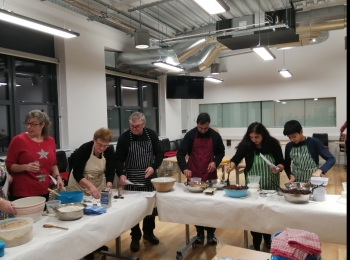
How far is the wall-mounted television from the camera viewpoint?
815cm

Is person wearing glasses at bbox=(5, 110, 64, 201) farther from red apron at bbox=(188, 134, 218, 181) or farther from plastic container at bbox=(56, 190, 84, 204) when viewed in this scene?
red apron at bbox=(188, 134, 218, 181)

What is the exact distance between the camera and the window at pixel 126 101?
6.90 meters

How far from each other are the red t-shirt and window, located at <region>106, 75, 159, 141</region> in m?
4.29

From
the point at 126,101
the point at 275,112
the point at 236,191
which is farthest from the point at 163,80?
the point at 236,191

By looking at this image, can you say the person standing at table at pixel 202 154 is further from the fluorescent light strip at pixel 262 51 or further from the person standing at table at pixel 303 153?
the fluorescent light strip at pixel 262 51

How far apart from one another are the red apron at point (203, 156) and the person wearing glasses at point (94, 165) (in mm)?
954

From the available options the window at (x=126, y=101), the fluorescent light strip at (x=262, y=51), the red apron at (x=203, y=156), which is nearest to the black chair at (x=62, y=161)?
the window at (x=126, y=101)

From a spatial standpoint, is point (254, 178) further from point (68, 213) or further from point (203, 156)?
point (68, 213)

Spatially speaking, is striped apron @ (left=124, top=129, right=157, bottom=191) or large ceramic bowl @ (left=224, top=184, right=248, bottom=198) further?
striped apron @ (left=124, top=129, right=157, bottom=191)

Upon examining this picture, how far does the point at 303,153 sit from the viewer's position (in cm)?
270

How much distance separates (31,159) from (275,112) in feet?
26.5

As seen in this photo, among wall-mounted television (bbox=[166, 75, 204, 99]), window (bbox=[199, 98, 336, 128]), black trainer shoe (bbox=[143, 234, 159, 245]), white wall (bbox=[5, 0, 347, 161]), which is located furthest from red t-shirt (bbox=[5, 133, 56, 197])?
window (bbox=[199, 98, 336, 128])

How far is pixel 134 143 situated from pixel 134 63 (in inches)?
160

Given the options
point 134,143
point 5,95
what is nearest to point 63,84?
point 5,95
